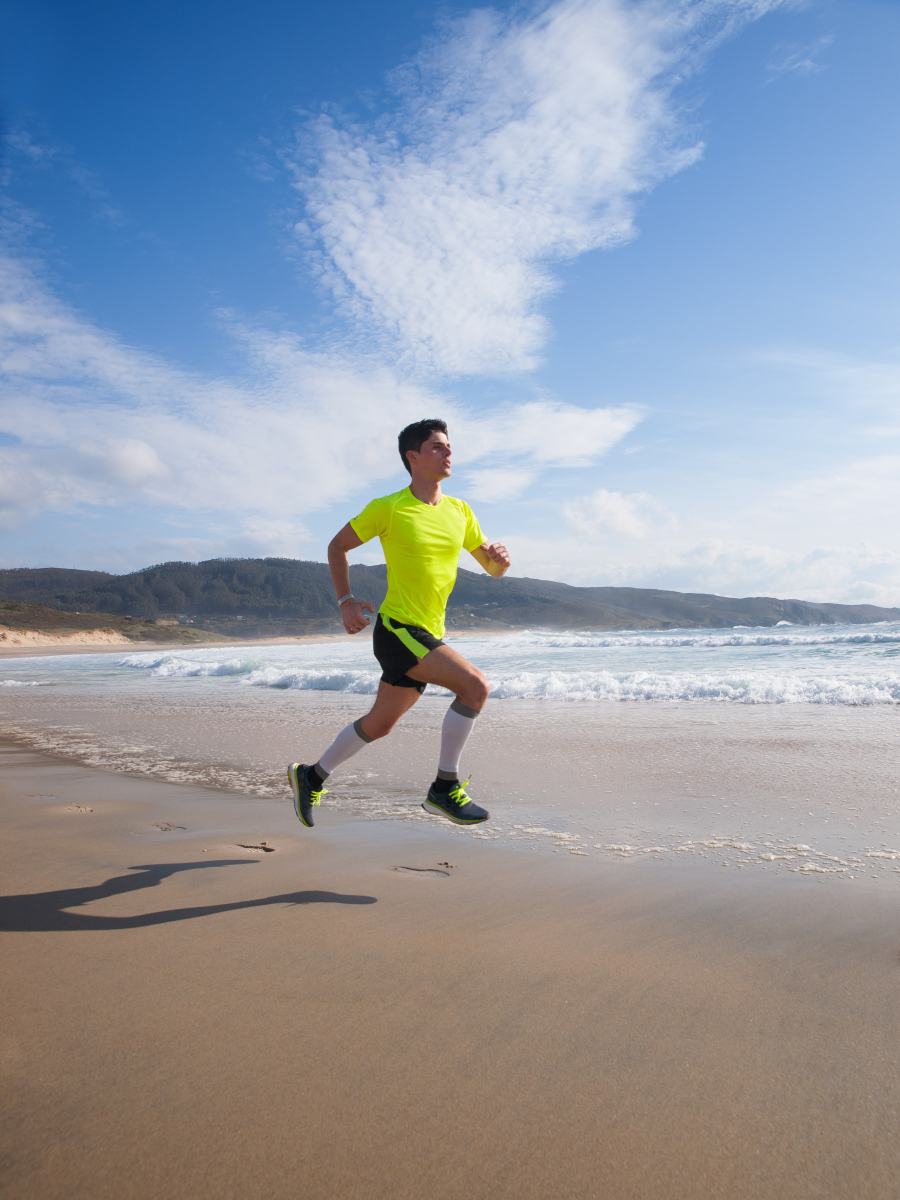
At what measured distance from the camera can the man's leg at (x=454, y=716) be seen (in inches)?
119

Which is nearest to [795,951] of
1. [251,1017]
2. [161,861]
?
[251,1017]

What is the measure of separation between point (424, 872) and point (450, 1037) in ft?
4.18

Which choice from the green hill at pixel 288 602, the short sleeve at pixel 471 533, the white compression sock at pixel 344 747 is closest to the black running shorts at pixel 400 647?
the white compression sock at pixel 344 747

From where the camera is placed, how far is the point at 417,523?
3.15 m

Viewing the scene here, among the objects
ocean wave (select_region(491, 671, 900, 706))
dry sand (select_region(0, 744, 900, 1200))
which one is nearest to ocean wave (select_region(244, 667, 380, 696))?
ocean wave (select_region(491, 671, 900, 706))

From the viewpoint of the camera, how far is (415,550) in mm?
3115

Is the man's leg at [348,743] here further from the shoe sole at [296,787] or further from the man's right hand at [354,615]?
the man's right hand at [354,615]

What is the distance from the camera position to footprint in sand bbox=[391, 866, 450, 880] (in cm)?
269

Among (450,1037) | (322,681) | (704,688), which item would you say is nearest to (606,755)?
(450,1037)

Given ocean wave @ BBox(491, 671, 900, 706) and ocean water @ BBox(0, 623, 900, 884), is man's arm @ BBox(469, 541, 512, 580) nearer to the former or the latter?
ocean water @ BBox(0, 623, 900, 884)

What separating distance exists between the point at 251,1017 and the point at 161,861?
1.59 meters

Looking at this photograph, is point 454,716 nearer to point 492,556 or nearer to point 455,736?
point 455,736

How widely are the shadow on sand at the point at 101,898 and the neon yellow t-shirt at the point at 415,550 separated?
4.04 ft

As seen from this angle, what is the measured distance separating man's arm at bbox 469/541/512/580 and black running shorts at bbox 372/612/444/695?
2.04ft
